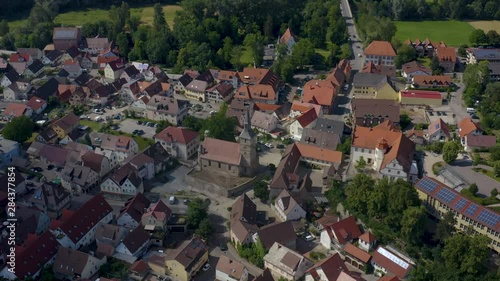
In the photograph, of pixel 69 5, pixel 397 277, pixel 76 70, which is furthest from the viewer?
pixel 69 5

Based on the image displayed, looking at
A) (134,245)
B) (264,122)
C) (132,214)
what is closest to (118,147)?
(132,214)

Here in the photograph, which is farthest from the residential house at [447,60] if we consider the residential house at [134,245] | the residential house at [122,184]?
the residential house at [134,245]

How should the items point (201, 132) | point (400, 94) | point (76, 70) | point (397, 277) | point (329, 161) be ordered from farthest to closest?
point (76, 70), point (400, 94), point (201, 132), point (329, 161), point (397, 277)

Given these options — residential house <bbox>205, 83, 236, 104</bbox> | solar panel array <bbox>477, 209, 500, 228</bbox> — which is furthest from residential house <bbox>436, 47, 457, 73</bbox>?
solar panel array <bbox>477, 209, 500, 228</bbox>

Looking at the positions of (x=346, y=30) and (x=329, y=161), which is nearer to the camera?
(x=329, y=161)

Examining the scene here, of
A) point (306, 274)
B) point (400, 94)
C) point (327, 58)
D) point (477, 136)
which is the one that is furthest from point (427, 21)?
point (306, 274)

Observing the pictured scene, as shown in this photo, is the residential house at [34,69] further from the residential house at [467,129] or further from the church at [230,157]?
the residential house at [467,129]

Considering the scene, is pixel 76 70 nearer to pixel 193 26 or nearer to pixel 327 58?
pixel 193 26
